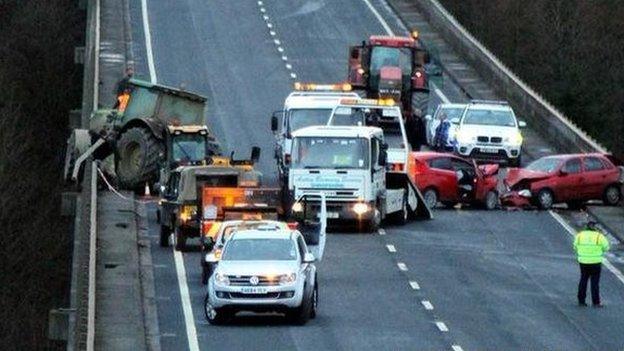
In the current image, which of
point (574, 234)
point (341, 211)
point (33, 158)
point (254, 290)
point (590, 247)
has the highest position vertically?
point (590, 247)

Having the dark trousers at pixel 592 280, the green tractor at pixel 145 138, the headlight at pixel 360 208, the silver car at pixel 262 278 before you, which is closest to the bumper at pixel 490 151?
the green tractor at pixel 145 138

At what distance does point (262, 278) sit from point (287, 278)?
1.27 feet

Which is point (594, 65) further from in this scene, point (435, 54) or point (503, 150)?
point (503, 150)

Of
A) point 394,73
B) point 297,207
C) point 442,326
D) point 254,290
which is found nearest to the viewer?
point 254,290

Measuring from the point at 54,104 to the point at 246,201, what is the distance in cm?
6445

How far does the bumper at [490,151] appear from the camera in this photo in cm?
5869

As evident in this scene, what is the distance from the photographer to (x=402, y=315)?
121ft

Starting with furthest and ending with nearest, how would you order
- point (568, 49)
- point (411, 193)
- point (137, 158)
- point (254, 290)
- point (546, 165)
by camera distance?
point (568, 49) → point (546, 165) → point (137, 158) → point (411, 193) → point (254, 290)

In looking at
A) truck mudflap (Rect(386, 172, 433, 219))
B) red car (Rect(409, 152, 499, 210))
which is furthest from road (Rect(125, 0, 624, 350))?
truck mudflap (Rect(386, 172, 433, 219))

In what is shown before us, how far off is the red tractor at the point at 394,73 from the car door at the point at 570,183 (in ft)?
31.4

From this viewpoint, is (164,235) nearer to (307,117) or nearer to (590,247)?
(307,117)

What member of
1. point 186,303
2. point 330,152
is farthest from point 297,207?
point 186,303

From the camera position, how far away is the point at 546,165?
176 feet

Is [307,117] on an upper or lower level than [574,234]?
upper
